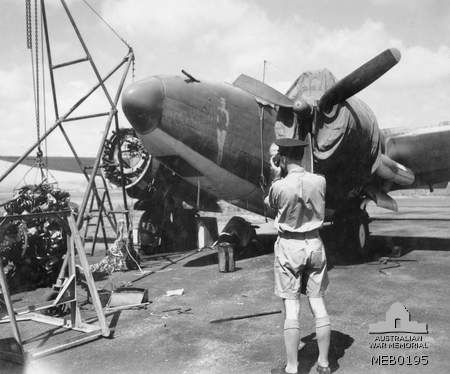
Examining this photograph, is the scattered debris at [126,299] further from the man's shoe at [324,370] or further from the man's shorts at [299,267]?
the man's shoe at [324,370]

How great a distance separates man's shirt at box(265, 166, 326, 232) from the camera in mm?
3969

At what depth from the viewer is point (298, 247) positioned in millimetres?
3916

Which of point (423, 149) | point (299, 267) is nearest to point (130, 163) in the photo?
point (423, 149)

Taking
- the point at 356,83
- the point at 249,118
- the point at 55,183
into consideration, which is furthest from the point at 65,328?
the point at 356,83

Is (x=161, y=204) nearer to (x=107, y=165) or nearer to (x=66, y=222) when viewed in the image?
(x=107, y=165)

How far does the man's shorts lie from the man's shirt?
11 centimetres

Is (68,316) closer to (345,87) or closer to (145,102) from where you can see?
(145,102)

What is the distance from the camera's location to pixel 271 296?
6.81 meters

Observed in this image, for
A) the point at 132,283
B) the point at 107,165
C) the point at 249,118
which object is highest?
the point at 249,118

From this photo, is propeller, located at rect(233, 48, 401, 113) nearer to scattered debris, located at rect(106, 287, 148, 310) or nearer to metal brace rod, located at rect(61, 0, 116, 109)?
metal brace rod, located at rect(61, 0, 116, 109)

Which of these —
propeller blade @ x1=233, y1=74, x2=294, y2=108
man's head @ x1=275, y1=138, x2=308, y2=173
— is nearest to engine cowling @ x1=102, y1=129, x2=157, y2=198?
propeller blade @ x1=233, y1=74, x2=294, y2=108

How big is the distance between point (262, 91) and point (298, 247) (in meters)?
5.51

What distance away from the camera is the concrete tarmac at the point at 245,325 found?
13.9ft

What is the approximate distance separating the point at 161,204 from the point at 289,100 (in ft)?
17.3
